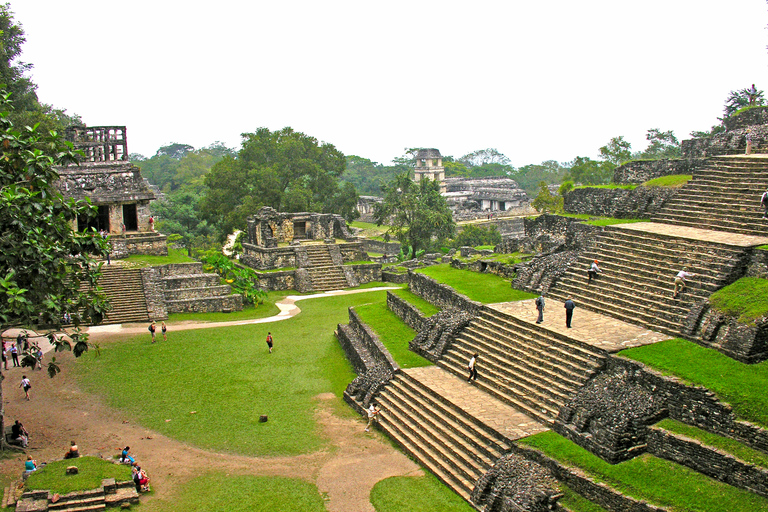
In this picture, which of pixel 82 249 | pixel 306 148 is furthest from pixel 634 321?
pixel 306 148

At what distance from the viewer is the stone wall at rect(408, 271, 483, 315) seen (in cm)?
1841

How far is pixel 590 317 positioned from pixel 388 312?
846cm

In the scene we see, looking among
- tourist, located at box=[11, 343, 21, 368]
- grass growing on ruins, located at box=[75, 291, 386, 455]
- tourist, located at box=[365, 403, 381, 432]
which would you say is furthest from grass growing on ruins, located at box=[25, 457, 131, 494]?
tourist, located at box=[11, 343, 21, 368]

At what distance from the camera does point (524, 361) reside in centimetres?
1498

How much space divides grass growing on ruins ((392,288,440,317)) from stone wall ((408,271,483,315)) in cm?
13

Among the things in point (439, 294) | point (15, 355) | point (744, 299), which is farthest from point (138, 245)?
point (744, 299)

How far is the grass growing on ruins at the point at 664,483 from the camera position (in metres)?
9.76

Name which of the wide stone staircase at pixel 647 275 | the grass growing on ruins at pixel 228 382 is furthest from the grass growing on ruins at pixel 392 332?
the wide stone staircase at pixel 647 275

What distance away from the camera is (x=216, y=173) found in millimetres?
39438

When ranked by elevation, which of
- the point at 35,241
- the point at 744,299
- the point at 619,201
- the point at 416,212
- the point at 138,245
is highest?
the point at 619,201

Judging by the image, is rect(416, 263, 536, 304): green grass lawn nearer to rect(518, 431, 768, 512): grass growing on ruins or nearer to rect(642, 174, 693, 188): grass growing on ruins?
rect(642, 174, 693, 188): grass growing on ruins

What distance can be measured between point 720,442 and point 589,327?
4.73 meters

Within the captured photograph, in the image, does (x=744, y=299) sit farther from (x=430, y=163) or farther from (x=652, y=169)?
(x=430, y=163)

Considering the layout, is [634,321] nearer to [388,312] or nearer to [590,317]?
[590,317]
